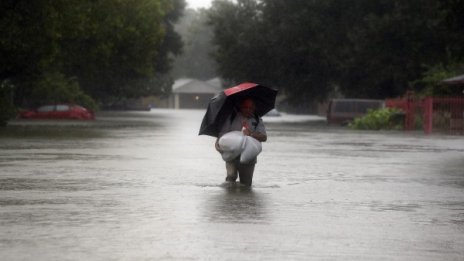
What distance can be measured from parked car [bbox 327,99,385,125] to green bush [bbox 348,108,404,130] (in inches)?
189

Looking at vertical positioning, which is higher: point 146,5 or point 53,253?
point 146,5

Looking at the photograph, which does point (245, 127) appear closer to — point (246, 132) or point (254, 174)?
point (246, 132)

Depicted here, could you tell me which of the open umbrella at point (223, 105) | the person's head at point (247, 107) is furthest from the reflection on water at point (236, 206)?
the person's head at point (247, 107)

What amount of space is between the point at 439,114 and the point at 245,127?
36.7 meters

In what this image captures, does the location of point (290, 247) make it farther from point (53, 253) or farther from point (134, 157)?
point (134, 157)

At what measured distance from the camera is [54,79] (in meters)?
81.4

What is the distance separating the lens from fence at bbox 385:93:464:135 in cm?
5100

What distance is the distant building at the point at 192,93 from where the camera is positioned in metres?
191

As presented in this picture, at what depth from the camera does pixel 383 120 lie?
190 feet

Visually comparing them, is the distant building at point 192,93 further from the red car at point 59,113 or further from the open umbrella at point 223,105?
the open umbrella at point 223,105

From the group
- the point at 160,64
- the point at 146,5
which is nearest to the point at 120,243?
the point at 146,5

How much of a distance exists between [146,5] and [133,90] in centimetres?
3852

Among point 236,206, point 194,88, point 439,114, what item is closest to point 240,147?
point 236,206

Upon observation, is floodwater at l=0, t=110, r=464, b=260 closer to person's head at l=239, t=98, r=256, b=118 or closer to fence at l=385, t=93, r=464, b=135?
person's head at l=239, t=98, r=256, b=118
